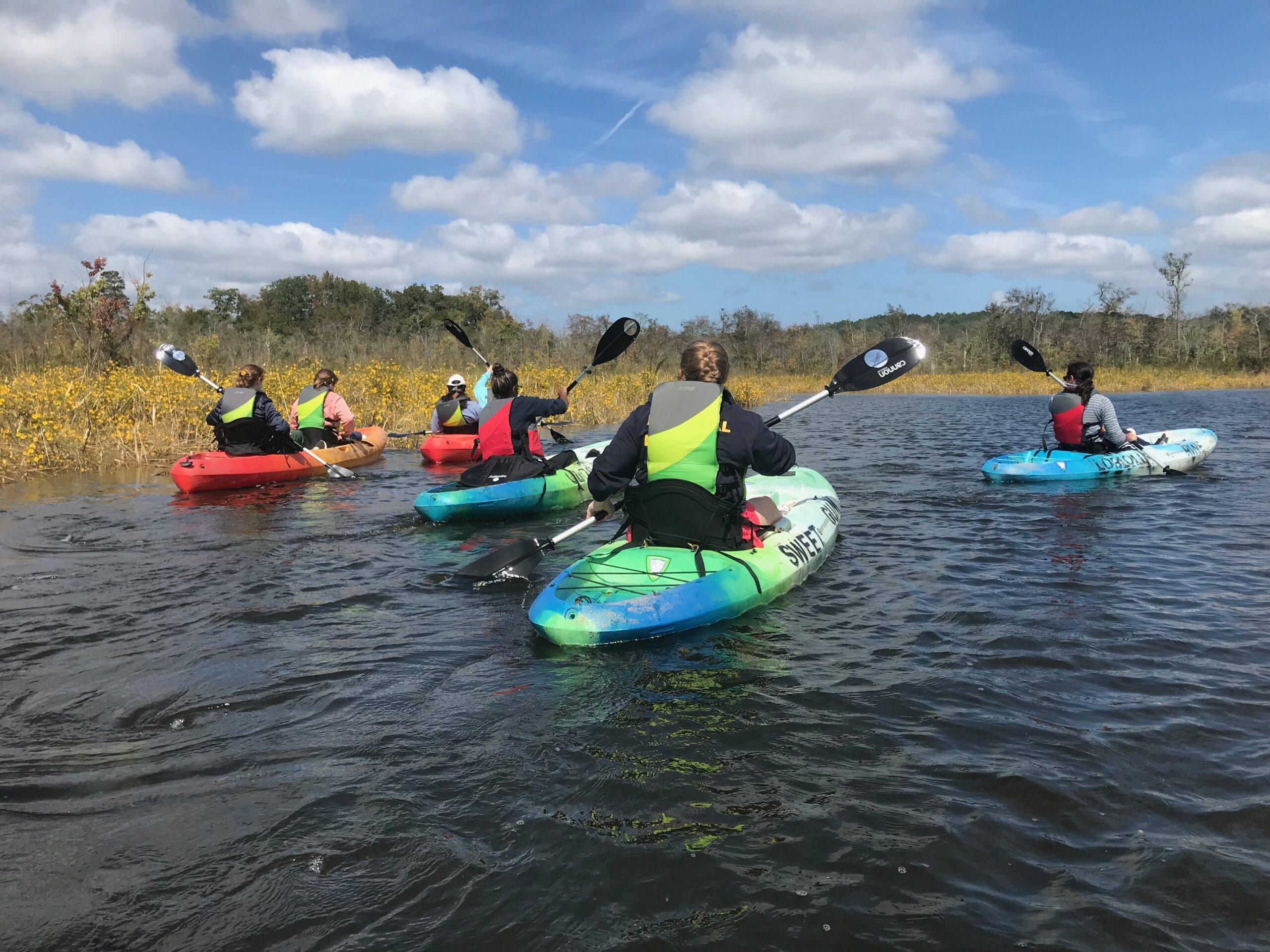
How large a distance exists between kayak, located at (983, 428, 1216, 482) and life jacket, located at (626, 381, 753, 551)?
19.9ft

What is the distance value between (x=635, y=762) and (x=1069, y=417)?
8.28 m

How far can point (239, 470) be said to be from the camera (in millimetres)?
9211

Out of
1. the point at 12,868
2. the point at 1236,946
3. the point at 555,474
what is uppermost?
the point at 555,474

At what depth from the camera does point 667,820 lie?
2.79 metres

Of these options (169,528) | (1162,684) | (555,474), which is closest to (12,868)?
(1162,684)

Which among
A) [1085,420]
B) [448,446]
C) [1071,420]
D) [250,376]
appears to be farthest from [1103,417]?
[250,376]

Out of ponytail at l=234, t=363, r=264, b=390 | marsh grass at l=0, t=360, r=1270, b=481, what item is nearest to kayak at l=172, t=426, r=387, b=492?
ponytail at l=234, t=363, r=264, b=390

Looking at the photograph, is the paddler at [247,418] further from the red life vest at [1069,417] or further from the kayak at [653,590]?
the red life vest at [1069,417]

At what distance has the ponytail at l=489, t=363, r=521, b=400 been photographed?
7.58 metres

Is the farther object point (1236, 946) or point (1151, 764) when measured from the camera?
point (1151, 764)

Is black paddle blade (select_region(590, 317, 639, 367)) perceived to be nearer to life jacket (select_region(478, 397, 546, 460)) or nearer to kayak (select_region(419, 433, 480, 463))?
life jacket (select_region(478, 397, 546, 460))

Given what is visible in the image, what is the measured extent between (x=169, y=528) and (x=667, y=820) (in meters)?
6.19

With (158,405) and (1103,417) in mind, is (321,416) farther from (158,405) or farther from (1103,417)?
(1103,417)

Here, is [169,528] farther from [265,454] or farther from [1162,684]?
[1162,684]
